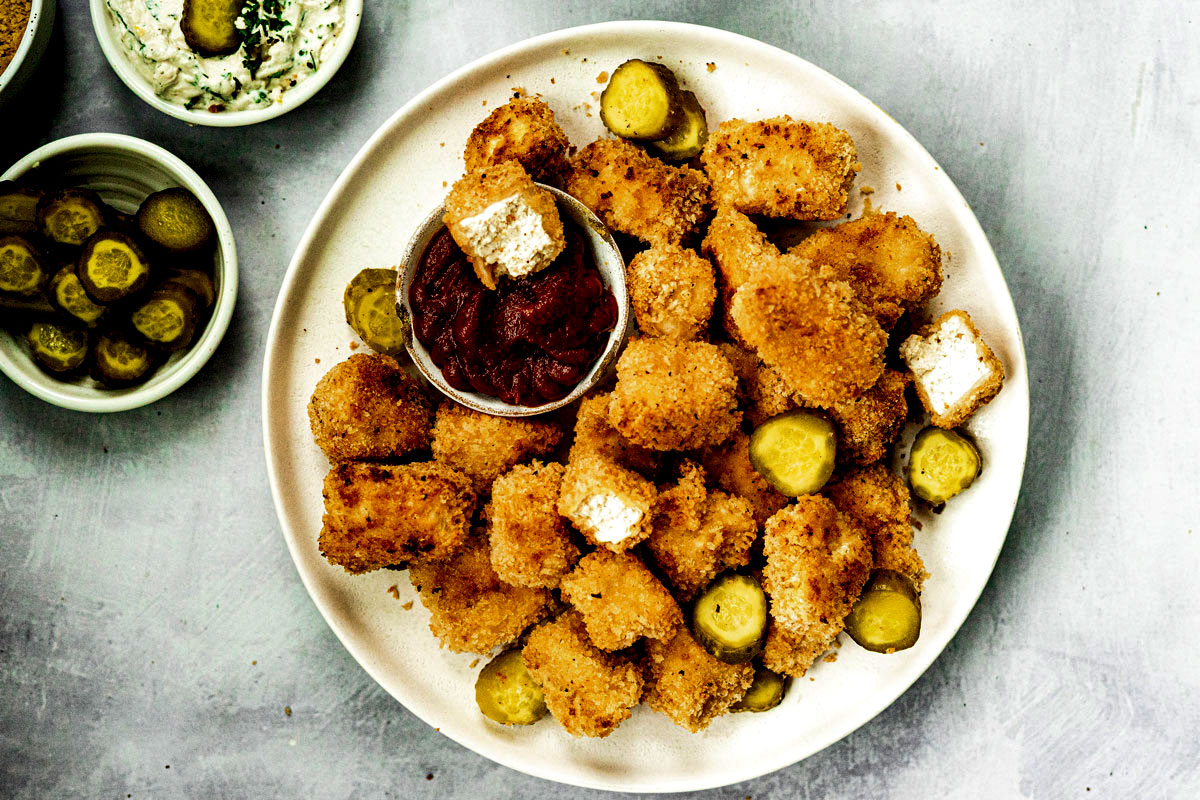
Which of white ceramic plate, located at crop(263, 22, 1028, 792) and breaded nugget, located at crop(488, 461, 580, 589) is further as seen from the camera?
white ceramic plate, located at crop(263, 22, 1028, 792)

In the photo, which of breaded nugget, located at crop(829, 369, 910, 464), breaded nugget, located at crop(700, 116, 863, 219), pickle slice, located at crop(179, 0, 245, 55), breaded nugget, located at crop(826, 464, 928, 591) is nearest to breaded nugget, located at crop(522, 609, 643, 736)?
breaded nugget, located at crop(826, 464, 928, 591)

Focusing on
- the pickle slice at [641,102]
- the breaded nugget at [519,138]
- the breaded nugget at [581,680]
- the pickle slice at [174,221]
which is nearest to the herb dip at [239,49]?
the pickle slice at [174,221]

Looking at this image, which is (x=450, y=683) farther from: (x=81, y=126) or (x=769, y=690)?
(x=81, y=126)

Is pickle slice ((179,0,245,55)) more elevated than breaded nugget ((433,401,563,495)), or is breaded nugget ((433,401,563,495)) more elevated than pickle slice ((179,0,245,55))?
pickle slice ((179,0,245,55))

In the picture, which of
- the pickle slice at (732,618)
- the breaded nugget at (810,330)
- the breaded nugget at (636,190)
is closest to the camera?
the breaded nugget at (810,330)

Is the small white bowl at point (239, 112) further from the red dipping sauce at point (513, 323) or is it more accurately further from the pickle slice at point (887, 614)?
the pickle slice at point (887, 614)

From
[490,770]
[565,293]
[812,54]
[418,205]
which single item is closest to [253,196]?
[418,205]

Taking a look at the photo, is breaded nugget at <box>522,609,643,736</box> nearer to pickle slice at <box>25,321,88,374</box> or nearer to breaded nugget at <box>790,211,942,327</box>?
breaded nugget at <box>790,211,942,327</box>
